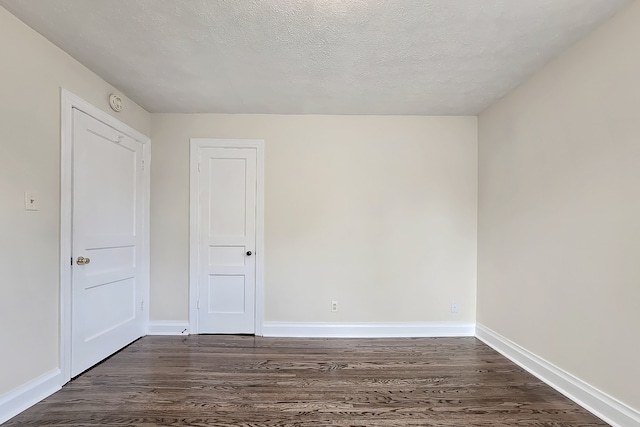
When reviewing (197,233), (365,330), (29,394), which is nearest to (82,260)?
(29,394)

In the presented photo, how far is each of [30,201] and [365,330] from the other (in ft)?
10.1

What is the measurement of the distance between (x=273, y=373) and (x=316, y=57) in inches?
99.1

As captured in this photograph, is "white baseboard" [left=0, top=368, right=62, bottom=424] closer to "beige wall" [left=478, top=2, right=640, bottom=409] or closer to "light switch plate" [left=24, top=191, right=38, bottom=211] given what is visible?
"light switch plate" [left=24, top=191, right=38, bottom=211]

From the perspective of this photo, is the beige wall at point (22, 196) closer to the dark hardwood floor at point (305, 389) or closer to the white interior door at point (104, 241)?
the white interior door at point (104, 241)

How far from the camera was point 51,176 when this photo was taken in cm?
207

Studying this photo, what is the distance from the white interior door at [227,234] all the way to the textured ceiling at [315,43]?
71 cm

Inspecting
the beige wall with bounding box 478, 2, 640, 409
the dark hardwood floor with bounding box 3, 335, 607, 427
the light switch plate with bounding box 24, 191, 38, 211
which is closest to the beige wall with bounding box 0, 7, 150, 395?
the light switch plate with bounding box 24, 191, 38, 211

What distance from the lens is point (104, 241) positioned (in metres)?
2.59

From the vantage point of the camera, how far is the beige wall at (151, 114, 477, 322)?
3.24 metres

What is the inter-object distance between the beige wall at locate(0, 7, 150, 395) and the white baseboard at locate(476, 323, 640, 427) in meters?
3.71

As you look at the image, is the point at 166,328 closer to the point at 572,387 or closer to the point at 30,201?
the point at 30,201

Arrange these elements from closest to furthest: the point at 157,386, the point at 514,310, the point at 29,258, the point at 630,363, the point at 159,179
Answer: the point at 630,363 → the point at 29,258 → the point at 157,386 → the point at 514,310 → the point at 159,179

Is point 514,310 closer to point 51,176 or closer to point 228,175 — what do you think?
point 228,175

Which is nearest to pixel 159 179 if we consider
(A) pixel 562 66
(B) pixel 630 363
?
(A) pixel 562 66
